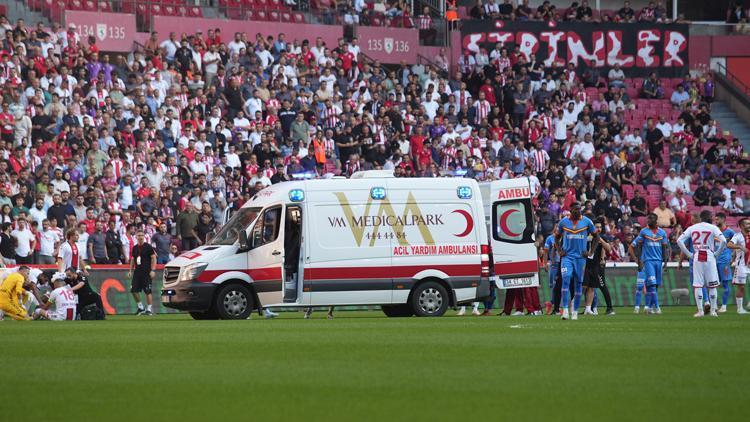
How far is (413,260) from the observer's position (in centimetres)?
2764

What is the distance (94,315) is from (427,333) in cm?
1044

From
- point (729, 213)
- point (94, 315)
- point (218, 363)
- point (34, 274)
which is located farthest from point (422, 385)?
point (729, 213)

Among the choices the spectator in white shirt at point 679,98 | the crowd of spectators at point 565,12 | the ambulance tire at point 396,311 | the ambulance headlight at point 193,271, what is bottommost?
the ambulance tire at point 396,311

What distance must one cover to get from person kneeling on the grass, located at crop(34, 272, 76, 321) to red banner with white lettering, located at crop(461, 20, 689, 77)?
79.7 ft

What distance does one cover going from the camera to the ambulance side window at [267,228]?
2712cm

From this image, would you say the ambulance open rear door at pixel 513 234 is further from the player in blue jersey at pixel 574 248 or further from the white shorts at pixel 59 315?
the white shorts at pixel 59 315

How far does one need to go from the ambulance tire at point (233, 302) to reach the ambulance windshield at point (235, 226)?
1.00 m

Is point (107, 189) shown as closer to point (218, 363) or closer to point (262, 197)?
point (262, 197)

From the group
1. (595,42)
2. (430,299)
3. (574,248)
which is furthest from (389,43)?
(574,248)

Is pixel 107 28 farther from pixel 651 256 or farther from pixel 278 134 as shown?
pixel 651 256

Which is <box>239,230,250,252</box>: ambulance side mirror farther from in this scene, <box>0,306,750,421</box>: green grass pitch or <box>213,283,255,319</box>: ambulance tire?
<box>0,306,750,421</box>: green grass pitch

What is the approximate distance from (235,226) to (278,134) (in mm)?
11380

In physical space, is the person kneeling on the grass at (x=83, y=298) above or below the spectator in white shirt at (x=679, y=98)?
below

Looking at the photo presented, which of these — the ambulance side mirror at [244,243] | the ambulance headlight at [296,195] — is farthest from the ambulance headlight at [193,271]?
the ambulance headlight at [296,195]
